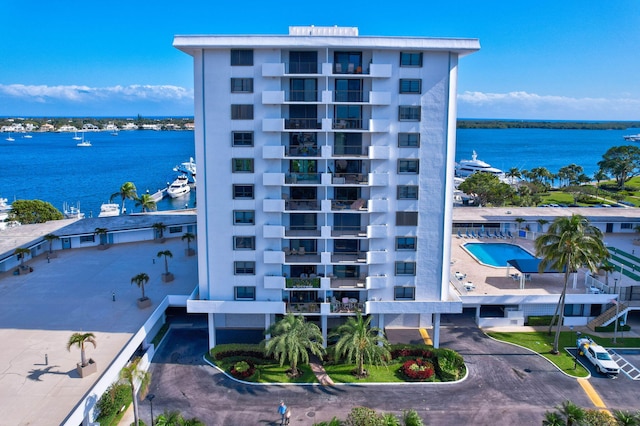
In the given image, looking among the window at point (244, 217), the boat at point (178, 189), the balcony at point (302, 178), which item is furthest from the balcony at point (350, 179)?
the boat at point (178, 189)

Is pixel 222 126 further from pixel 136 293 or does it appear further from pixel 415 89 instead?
pixel 136 293

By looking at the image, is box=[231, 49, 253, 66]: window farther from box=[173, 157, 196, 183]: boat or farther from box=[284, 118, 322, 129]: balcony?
box=[173, 157, 196, 183]: boat

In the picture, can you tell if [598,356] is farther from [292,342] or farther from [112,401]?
[112,401]

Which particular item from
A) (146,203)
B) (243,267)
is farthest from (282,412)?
(146,203)

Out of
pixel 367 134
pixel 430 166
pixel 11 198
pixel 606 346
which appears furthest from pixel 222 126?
pixel 11 198

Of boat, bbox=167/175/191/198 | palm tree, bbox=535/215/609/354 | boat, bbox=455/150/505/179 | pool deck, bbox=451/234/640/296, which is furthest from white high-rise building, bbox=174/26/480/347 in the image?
boat, bbox=455/150/505/179

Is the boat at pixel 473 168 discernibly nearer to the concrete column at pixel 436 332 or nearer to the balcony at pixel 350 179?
the concrete column at pixel 436 332
